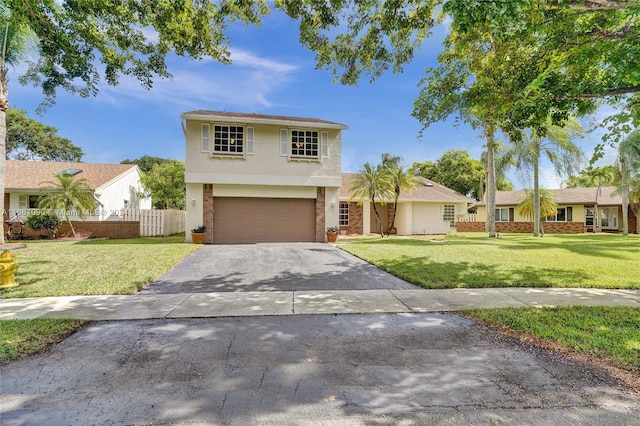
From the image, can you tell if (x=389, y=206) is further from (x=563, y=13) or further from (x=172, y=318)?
(x=172, y=318)

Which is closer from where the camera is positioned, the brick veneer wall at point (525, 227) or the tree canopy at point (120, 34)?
the tree canopy at point (120, 34)

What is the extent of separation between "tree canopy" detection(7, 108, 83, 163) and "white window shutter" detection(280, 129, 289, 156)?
3528cm

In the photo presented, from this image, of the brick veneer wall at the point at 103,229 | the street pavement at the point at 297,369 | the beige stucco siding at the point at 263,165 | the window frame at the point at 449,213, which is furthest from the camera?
the window frame at the point at 449,213

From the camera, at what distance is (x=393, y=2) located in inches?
281

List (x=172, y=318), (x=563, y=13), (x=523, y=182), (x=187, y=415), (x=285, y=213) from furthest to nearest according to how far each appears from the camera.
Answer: (x=523, y=182) → (x=285, y=213) → (x=563, y=13) → (x=172, y=318) → (x=187, y=415)

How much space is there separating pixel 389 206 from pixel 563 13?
1919 cm

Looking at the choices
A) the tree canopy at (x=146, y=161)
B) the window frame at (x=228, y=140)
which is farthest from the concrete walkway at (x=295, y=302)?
the tree canopy at (x=146, y=161)

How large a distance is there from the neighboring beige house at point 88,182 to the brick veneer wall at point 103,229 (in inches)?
25.6

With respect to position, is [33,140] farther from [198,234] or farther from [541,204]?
[541,204]

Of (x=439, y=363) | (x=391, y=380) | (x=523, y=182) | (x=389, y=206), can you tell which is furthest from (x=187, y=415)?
(x=523, y=182)

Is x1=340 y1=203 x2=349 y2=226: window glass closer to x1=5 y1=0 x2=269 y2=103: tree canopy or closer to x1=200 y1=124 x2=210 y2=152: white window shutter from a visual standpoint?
x1=200 y1=124 x2=210 y2=152: white window shutter

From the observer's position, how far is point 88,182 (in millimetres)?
20828

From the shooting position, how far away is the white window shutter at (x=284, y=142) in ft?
54.0

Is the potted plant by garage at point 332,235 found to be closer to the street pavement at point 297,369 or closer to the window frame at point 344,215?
the window frame at point 344,215
